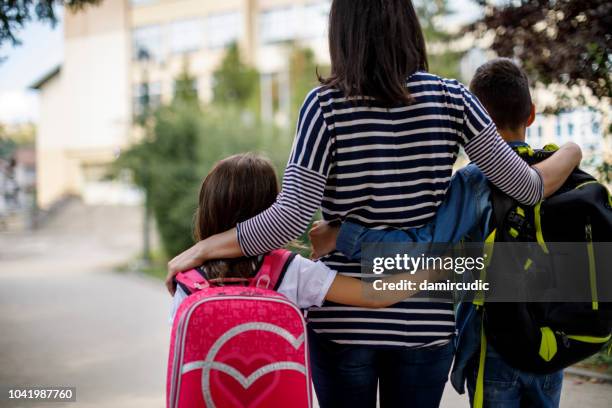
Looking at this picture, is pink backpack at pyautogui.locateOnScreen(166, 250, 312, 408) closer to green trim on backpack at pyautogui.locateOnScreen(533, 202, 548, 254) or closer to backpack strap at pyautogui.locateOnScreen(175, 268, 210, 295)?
backpack strap at pyautogui.locateOnScreen(175, 268, 210, 295)

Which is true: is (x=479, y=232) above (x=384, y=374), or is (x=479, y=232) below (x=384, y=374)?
above

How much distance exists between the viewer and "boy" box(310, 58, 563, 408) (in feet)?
6.36

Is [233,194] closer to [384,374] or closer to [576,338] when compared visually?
[384,374]

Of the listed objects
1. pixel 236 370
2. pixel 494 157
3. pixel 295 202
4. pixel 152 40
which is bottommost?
pixel 236 370

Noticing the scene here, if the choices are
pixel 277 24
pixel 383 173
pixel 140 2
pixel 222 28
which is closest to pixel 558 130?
pixel 383 173

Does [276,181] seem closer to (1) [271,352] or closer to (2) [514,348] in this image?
(1) [271,352]

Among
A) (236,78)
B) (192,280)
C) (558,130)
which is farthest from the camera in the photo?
(236,78)

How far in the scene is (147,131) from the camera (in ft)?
57.6

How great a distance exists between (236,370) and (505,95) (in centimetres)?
121

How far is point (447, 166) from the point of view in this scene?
1965mm

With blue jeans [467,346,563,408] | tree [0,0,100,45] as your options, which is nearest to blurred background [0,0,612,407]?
tree [0,0,100,45]

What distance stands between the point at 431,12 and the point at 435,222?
38.5ft

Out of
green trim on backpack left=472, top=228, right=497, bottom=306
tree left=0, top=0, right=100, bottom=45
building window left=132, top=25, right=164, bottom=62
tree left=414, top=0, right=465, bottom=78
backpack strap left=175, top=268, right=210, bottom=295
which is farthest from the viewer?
building window left=132, top=25, right=164, bottom=62

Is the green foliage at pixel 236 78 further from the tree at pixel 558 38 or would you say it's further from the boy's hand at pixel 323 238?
the boy's hand at pixel 323 238
